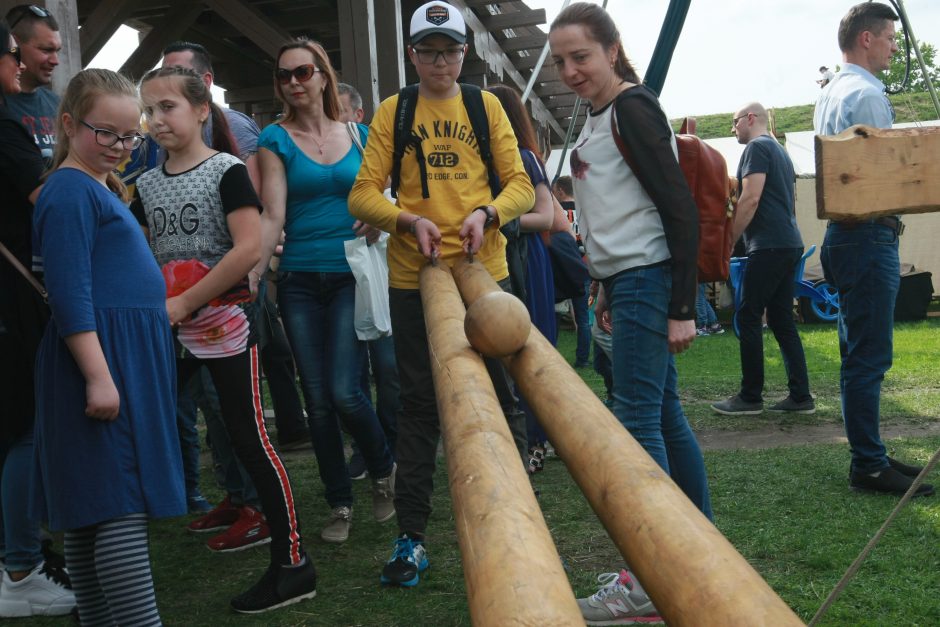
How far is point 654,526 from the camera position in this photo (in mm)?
1244

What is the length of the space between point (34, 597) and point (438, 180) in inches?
81.1

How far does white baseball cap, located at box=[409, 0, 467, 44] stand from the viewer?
3266mm

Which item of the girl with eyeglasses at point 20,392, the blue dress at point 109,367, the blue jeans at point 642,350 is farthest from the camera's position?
the girl with eyeglasses at point 20,392

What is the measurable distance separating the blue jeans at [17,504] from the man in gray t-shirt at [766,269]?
4.56 m

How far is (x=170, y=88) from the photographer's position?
314 centimetres

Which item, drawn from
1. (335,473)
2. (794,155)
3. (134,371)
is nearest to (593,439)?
(134,371)

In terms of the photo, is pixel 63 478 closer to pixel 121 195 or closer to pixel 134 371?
pixel 134 371

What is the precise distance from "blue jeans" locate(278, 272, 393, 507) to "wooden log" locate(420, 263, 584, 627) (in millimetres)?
1697

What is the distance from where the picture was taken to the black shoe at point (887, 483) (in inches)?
166

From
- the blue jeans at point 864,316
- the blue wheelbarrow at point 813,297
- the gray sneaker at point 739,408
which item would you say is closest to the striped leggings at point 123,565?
the blue jeans at point 864,316

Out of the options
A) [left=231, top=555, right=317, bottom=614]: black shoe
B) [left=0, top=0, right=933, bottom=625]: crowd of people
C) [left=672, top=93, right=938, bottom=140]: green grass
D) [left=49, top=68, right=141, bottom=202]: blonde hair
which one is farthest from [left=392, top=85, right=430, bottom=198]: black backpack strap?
[left=672, top=93, right=938, bottom=140]: green grass

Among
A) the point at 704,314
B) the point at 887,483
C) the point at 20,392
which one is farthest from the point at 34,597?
the point at 704,314

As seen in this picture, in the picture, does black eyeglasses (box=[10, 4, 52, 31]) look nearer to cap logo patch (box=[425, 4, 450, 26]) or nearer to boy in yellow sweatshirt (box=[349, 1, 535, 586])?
boy in yellow sweatshirt (box=[349, 1, 535, 586])

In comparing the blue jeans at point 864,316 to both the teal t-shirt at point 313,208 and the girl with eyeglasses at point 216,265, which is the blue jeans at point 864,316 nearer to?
the teal t-shirt at point 313,208
